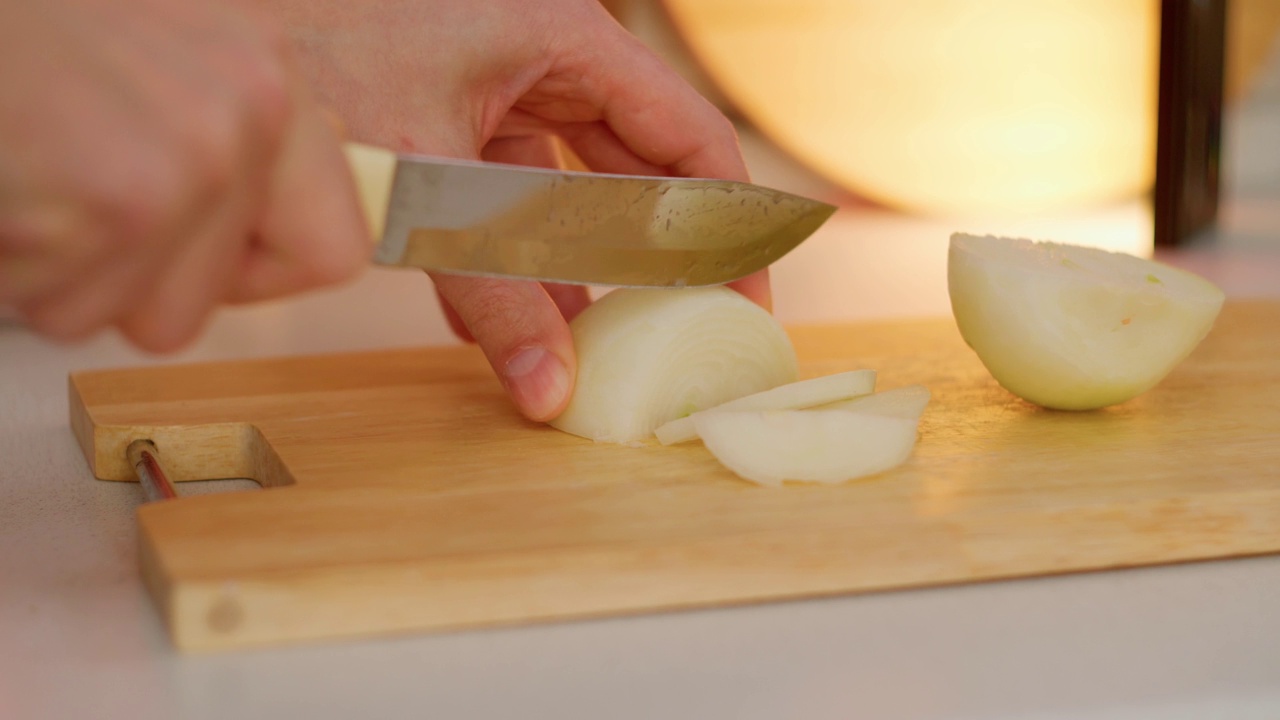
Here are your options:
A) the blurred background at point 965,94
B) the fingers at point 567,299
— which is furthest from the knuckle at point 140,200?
the blurred background at point 965,94

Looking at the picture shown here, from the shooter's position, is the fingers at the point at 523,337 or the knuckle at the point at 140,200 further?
the fingers at the point at 523,337

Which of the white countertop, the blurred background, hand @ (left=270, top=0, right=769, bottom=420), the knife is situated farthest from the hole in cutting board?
the blurred background

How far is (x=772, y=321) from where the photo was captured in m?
1.21

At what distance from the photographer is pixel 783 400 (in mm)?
1080

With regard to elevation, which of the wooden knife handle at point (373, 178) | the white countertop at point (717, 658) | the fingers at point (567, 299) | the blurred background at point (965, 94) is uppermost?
the blurred background at point (965, 94)

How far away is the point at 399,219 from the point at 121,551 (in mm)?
338

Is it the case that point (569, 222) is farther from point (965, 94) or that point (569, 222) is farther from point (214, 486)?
point (965, 94)

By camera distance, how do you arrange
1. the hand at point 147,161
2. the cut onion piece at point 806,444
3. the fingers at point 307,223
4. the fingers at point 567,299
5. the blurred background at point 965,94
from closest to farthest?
1. the hand at point 147,161
2. the fingers at point 307,223
3. the cut onion piece at point 806,444
4. the fingers at point 567,299
5. the blurred background at point 965,94

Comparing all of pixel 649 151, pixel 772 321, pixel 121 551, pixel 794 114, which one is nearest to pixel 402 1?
pixel 649 151

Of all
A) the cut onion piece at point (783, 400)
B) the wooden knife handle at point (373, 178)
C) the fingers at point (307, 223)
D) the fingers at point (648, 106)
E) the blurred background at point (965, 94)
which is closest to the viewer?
the fingers at point (307, 223)

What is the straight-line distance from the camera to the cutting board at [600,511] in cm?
81

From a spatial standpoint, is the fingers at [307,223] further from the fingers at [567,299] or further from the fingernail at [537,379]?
the fingers at [567,299]

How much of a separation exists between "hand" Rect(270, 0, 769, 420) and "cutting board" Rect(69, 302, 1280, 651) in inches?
3.4

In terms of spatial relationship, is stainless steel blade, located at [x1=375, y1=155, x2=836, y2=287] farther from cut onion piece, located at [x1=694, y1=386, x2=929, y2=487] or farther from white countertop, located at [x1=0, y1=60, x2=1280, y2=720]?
white countertop, located at [x1=0, y1=60, x2=1280, y2=720]
